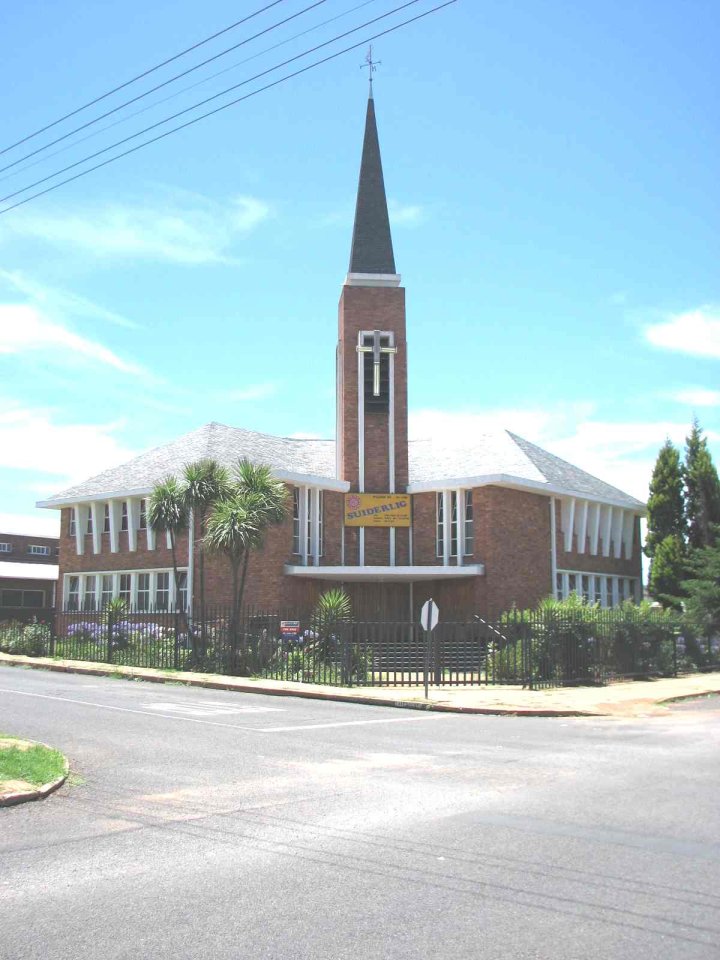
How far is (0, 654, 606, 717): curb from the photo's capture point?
58.7ft

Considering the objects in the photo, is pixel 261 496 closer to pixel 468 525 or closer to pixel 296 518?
pixel 296 518

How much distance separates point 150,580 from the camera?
3416 cm

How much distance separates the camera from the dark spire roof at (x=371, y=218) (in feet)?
120

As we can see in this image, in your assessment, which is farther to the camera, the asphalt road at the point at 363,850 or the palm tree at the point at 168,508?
the palm tree at the point at 168,508

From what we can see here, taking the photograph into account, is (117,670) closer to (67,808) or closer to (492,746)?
(492,746)

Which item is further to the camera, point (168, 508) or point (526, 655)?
point (168, 508)

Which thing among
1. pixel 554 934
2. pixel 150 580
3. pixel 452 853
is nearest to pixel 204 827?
pixel 452 853

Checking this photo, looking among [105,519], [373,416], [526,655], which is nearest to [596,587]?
[373,416]

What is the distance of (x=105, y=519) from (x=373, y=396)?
11.1m

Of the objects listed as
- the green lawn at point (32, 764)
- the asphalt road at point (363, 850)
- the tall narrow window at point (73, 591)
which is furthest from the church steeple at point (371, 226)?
the green lawn at point (32, 764)

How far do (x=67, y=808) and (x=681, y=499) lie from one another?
35.6 meters

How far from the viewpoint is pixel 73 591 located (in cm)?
3731

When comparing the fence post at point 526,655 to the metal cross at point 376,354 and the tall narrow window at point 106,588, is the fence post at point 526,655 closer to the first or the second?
the metal cross at point 376,354

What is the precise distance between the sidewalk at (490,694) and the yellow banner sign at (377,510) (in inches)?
446
